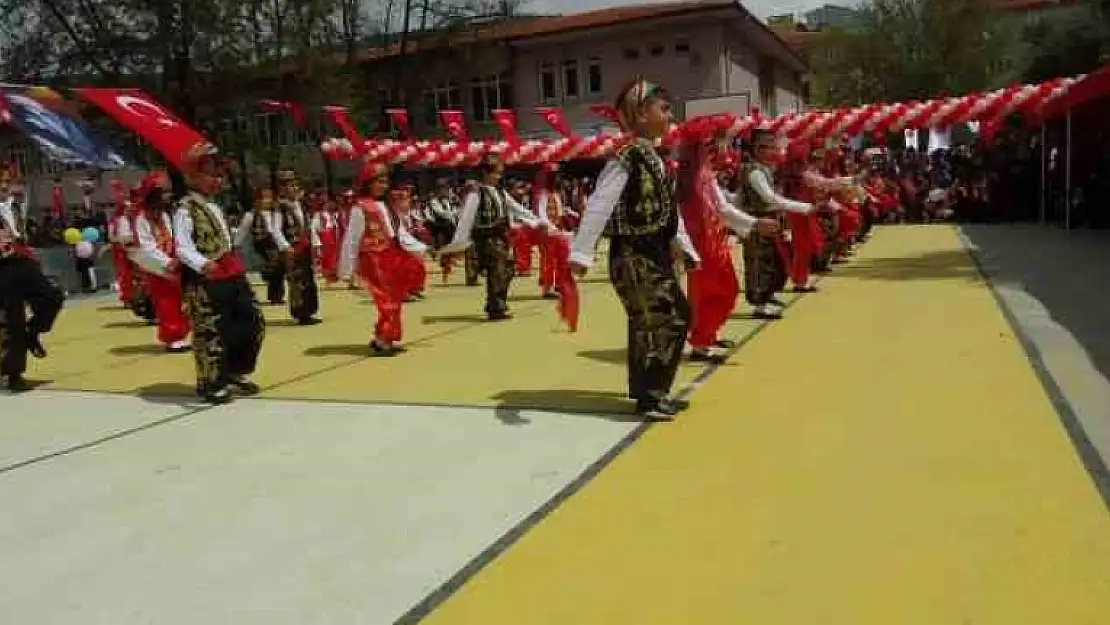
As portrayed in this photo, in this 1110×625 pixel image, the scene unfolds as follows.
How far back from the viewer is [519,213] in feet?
34.9

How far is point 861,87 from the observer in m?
43.8

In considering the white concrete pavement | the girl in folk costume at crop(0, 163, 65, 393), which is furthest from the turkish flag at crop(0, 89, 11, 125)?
the white concrete pavement

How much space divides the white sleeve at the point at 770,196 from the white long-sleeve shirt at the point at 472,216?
2.07m

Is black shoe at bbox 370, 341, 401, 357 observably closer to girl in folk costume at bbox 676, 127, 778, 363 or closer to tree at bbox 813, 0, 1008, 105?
girl in folk costume at bbox 676, 127, 778, 363

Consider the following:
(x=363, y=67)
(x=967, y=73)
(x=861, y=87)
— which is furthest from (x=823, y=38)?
(x=363, y=67)

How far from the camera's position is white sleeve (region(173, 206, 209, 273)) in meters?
7.02

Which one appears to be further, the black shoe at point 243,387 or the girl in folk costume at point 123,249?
the girl in folk costume at point 123,249

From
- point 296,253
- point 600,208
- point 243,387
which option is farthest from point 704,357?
point 296,253

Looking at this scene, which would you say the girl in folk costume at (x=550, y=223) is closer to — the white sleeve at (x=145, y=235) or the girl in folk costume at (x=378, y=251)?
the girl in folk costume at (x=378, y=251)

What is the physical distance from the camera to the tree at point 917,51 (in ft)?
135

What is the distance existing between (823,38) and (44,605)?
47.9 m

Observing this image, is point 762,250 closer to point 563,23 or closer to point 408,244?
point 408,244

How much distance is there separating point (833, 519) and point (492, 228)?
25.2 feet

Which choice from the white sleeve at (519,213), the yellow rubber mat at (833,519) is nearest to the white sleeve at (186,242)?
the yellow rubber mat at (833,519)
